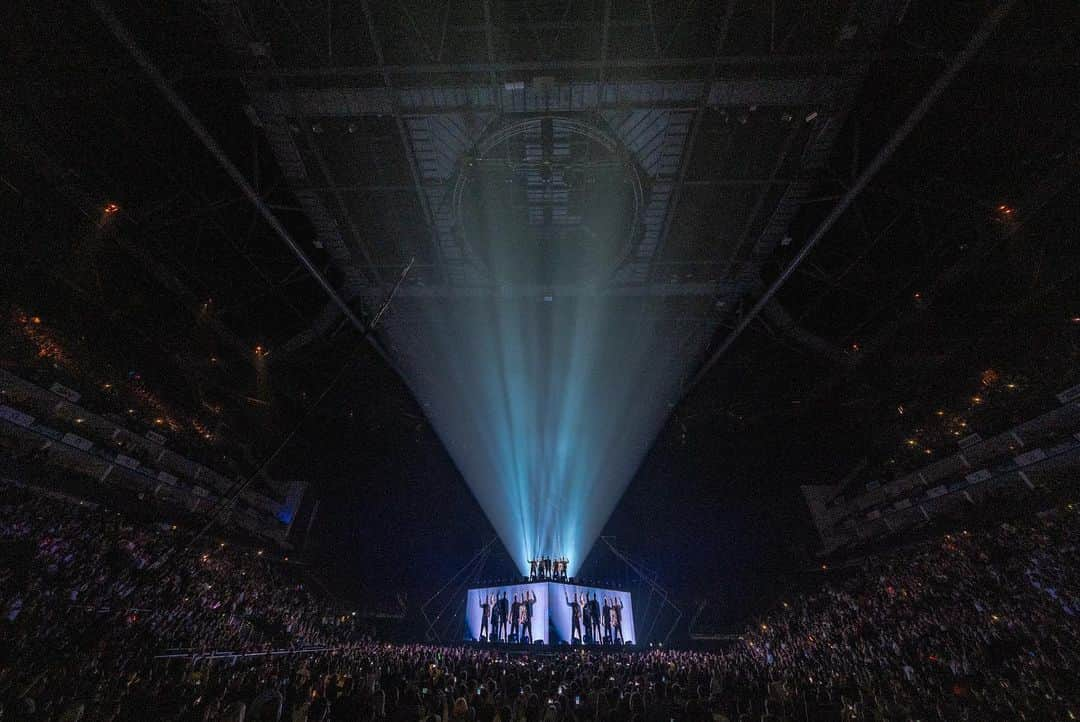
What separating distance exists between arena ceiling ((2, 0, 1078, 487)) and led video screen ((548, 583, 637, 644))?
36.6ft

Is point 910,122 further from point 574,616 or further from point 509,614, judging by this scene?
point 509,614

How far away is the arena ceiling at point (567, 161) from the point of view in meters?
6.50

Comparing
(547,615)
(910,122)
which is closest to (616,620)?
(547,615)

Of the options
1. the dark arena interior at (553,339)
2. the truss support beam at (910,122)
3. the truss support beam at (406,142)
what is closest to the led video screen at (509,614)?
the dark arena interior at (553,339)

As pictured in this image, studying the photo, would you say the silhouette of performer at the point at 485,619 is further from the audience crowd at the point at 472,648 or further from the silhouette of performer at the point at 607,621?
the silhouette of performer at the point at 607,621

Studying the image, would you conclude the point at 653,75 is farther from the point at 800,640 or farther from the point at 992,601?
the point at 800,640

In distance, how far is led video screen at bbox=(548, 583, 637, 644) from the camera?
16.2m

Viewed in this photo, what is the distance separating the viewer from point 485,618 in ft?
56.4

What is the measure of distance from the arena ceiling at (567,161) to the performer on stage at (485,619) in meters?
12.3

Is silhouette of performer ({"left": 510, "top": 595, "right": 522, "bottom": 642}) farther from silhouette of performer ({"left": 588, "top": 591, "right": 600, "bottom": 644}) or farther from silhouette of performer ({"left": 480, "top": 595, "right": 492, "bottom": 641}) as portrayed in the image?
silhouette of performer ({"left": 588, "top": 591, "right": 600, "bottom": 644})

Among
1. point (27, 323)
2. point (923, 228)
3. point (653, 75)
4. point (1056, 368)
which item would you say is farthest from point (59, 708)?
point (1056, 368)

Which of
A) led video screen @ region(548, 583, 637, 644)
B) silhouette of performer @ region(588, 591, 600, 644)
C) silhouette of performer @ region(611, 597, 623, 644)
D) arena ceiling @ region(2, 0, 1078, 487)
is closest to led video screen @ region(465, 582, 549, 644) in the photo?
led video screen @ region(548, 583, 637, 644)

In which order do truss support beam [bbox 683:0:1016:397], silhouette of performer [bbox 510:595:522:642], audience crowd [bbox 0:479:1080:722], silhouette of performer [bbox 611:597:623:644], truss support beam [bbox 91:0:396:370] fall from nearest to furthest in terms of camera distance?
audience crowd [bbox 0:479:1080:722] → truss support beam [bbox 683:0:1016:397] → truss support beam [bbox 91:0:396:370] → silhouette of performer [bbox 510:595:522:642] → silhouette of performer [bbox 611:597:623:644]

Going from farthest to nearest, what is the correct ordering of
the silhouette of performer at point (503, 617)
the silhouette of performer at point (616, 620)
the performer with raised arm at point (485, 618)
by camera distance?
the silhouette of performer at point (616, 620)
the performer with raised arm at point (485, 618)
the silhouette of performer at point (503, 617)
